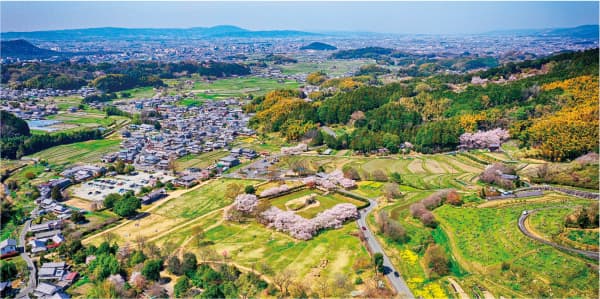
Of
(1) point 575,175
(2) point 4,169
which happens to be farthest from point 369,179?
(2) point 4,169

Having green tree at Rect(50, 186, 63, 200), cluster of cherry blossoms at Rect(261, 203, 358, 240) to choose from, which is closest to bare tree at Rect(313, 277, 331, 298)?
cluster of cherry blossoms at Rect(261, 203, 358, 240)

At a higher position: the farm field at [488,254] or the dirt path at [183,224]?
the farm field at [488,254]

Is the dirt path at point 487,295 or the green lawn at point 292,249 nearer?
the dirt path at point 487,295

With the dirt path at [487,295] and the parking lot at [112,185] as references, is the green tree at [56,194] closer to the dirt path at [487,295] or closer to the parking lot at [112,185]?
the parking lot at [112,185]

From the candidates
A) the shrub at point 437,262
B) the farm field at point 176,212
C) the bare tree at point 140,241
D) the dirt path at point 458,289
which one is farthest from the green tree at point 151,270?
the dirt path at point 458,289

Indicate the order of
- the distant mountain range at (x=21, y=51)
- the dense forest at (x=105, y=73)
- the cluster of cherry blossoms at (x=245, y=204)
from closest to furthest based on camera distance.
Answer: the cluster of cherry blossoms at (x=245, y=204), the dense forest at (x=105, y=73), the distant mountain range at (x=21, y=51)

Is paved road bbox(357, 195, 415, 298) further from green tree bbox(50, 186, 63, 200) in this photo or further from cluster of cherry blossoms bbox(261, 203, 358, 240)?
green tree bbox(50, 186, 63, 200)
